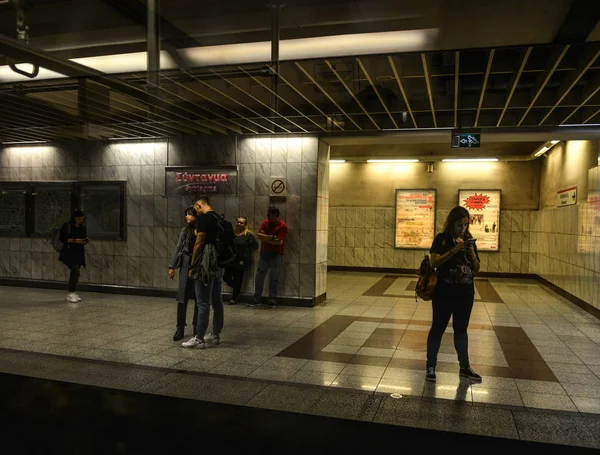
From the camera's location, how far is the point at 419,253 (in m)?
16.0

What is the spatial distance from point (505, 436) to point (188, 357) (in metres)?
3.60

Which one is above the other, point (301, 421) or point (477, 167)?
point (477, 167)

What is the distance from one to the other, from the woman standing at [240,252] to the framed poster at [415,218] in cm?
711

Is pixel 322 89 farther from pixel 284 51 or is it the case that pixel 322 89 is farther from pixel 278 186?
pixel 278 186

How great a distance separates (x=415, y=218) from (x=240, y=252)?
297 inches

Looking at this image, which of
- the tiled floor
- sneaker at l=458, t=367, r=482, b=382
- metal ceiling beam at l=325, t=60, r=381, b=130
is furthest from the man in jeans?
sneaker at l=458, t=367, r=482, b=382

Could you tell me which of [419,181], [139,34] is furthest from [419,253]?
[139,34]

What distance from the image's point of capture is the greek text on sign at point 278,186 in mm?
10180

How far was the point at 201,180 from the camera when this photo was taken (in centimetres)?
1067

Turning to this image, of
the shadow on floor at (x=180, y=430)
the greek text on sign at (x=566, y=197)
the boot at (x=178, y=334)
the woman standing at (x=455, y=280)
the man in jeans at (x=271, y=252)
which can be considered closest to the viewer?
the shadow on floor at (x=180, y=430)

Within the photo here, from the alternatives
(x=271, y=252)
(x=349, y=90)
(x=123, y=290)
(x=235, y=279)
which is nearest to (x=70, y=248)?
(x=123, y=290)

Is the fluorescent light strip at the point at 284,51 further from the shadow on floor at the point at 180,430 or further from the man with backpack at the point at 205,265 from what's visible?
the shadow on floor at the point at 180,430

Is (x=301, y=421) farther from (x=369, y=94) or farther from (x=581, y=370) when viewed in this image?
(x=369, y=94)

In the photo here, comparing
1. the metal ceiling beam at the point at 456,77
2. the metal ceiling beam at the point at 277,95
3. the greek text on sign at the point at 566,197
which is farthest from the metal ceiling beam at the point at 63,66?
the greek text on sign at the point at 566,197
